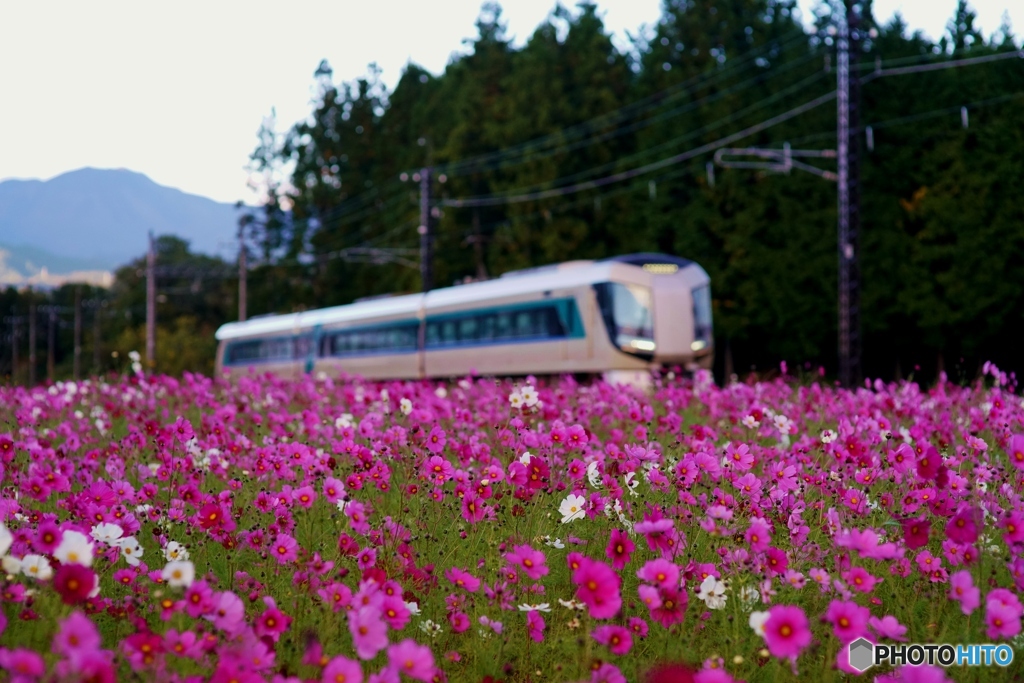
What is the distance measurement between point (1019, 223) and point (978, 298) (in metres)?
2.25

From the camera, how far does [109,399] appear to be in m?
10.3

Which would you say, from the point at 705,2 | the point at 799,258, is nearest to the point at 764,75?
the point at 705,2

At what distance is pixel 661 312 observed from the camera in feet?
64.7

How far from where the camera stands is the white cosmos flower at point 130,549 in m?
3.31

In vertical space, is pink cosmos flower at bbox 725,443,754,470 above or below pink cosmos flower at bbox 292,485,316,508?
above

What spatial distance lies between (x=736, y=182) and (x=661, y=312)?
46.0 ft

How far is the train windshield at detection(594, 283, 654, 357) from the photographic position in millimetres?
19125

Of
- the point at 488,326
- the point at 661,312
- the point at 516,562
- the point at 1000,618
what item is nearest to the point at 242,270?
the point at 488,326

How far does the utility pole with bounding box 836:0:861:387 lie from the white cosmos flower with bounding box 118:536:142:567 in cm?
1522

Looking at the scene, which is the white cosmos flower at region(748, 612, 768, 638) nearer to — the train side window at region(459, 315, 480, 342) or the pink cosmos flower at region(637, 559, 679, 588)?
the pink cosmos flower at region(637, 559, 679, 588)

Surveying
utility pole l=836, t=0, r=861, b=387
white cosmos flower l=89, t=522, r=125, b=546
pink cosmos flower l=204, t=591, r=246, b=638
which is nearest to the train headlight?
utility pole l=836, t=0, r=861, b=387

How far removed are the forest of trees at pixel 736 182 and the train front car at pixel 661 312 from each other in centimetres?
783

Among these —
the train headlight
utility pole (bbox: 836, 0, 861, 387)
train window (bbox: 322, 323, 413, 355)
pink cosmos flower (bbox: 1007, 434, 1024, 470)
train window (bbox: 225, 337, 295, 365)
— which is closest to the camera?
pink cosmos flower (bbox: 1007, 434, 1024, 470)

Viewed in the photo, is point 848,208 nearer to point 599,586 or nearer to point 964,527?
point 964,527
